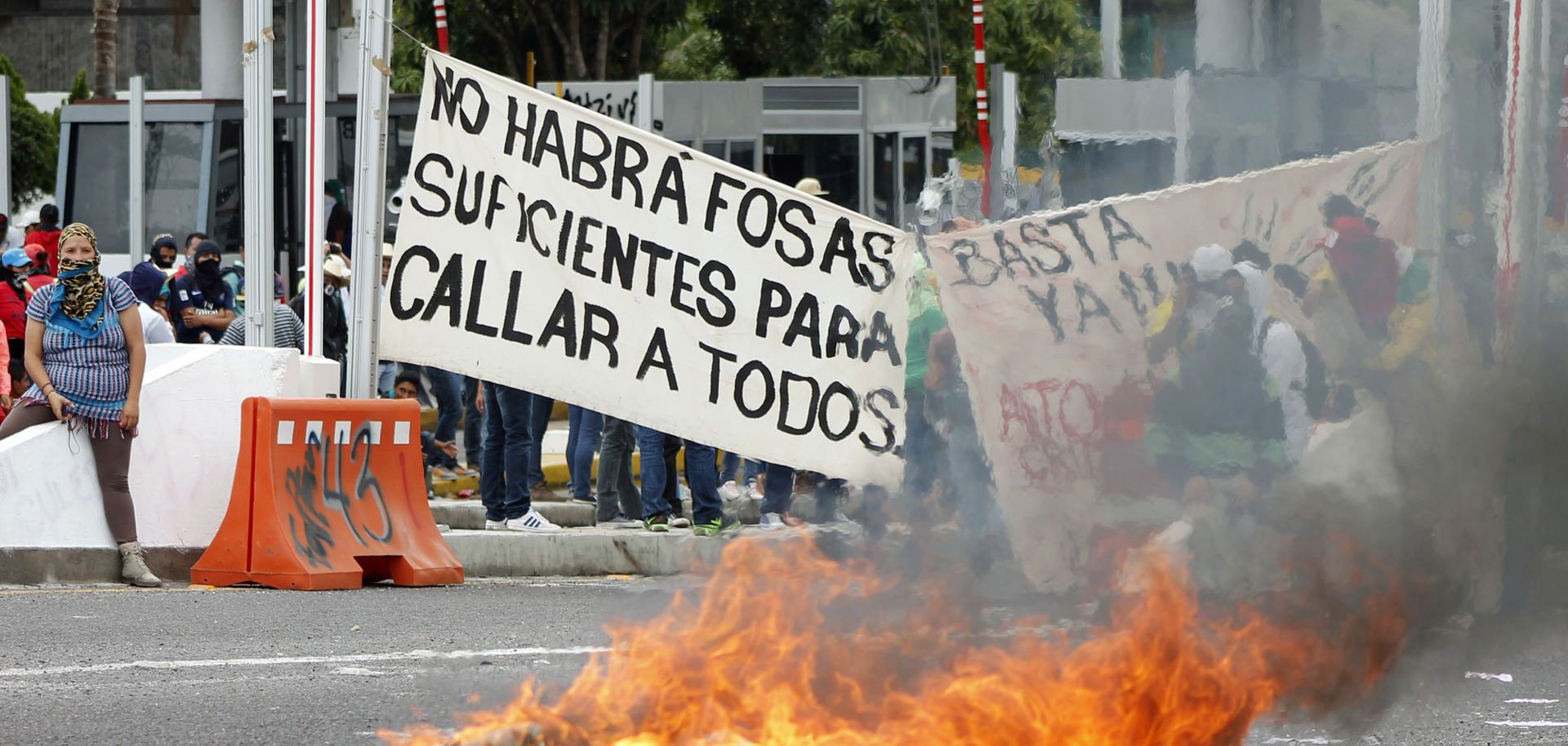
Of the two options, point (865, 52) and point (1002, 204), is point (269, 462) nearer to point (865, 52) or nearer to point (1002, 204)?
point (1002, 204)

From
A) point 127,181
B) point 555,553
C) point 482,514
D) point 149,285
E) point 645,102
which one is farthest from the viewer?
point 127,181

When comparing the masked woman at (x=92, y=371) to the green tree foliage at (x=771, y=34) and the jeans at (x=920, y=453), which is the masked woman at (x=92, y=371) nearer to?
the jeans at (x=920, y=453)

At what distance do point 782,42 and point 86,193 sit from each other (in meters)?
8.13

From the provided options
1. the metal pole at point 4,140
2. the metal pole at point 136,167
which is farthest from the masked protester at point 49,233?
the metal pole at point 4,140

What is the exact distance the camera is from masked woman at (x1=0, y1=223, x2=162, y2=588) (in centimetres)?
887

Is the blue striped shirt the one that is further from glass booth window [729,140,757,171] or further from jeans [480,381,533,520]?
glass booth window [729,140,757,171]

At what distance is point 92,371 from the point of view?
892 centimetres

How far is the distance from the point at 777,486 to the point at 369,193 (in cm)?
263

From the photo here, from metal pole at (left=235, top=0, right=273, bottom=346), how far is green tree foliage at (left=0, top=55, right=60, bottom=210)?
25439 millimetres

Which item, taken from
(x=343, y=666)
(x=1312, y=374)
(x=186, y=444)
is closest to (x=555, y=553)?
(x=186, y=444)

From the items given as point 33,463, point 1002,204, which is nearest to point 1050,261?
point 1002,204

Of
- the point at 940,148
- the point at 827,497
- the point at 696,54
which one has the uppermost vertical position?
the point at 696,54

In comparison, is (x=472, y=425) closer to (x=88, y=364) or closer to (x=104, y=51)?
(x=88, y=364)

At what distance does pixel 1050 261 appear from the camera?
7.93m
